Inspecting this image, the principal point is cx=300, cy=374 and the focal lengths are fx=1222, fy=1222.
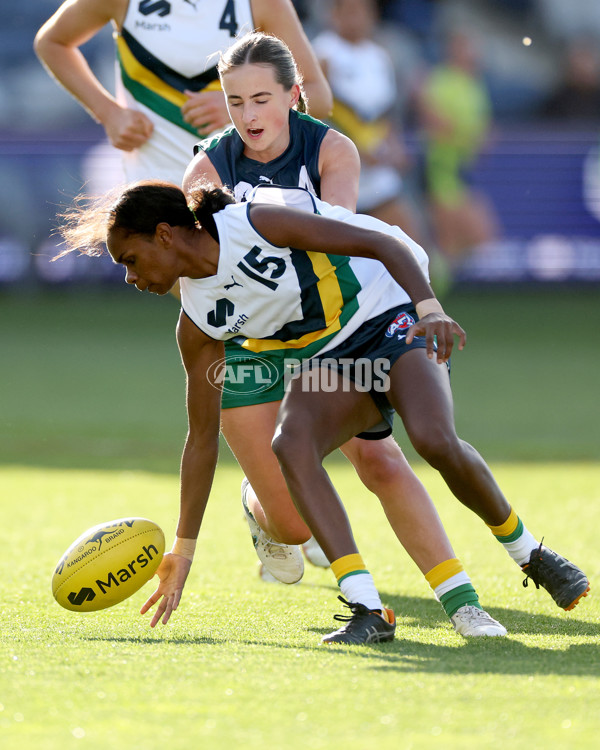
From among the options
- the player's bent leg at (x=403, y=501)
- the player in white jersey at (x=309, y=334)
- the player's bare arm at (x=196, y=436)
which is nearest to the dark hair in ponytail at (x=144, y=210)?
the player in white jersey at (x=309, y=334)

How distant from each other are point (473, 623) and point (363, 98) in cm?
768

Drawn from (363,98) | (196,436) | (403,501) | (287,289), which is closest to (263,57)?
(287,289)

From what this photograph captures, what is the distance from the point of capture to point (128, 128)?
16.9ft

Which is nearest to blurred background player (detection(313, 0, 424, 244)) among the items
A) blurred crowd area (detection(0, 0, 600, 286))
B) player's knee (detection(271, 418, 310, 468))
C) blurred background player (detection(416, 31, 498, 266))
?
blurred crowd area (detection(0, 0, 600, 286))

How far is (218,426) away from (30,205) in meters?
Answer: 9.51

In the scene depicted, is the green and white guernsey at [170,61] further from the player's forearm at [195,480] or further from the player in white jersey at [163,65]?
the player's forearm at [195,480]

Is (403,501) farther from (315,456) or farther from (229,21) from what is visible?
(229,21)

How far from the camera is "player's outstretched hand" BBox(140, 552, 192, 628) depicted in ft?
12.6

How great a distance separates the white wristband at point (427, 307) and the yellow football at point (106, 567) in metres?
1.23

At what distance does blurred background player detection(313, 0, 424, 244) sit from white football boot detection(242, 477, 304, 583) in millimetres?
5727

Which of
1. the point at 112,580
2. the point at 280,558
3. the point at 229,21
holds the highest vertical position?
the point at 229,21

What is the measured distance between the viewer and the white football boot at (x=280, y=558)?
455 centimetres

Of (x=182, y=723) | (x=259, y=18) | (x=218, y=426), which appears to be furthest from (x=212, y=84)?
(x=182, y=723)

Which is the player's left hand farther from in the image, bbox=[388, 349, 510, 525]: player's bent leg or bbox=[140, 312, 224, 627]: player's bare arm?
bbox=[388, 349, 510, 525]: player's bent leg
